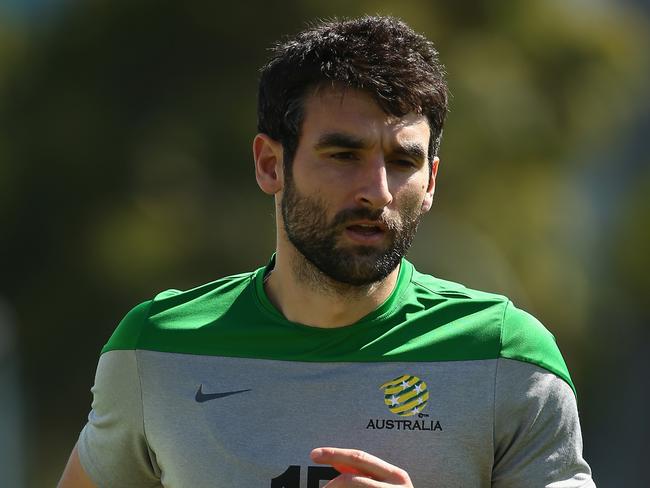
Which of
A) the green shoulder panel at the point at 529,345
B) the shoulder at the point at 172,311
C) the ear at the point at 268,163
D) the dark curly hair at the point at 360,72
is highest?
the dark curly hair at the point at 360,72

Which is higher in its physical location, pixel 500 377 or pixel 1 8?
pixel 1 8

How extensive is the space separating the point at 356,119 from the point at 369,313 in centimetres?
54

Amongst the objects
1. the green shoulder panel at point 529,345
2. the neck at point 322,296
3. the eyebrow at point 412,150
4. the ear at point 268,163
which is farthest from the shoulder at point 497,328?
the ear at point 268,163

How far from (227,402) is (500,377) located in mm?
745

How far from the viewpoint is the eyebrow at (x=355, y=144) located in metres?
3.71

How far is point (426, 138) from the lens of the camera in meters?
3.86

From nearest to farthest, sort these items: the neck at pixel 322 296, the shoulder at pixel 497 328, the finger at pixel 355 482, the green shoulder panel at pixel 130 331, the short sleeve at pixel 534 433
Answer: the finger at pixel 355 482 → the short sleeve at pixel 534 433 → the shoulder at pixel 497 328 → the neck at pixel 322 296 → the green shoulder panel at pixel 130 331

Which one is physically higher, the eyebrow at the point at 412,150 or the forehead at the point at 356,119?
the forehead at the point at 356,119

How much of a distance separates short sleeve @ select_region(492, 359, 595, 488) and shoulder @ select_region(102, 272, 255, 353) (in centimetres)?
86

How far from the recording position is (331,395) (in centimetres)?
374

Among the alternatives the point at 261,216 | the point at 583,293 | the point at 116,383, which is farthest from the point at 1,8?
the point at 116,383

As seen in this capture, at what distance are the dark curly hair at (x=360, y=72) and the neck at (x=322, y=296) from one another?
0.32 metres

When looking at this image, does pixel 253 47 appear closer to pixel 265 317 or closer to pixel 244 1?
pixel 244 1

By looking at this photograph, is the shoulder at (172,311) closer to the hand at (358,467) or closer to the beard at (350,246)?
the beard at (350,246)
